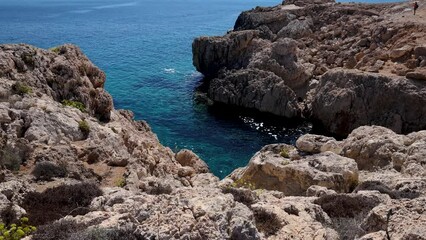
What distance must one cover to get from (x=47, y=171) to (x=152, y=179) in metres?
4.18

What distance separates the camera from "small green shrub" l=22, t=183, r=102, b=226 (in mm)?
11227

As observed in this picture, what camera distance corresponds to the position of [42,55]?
25.8 metres

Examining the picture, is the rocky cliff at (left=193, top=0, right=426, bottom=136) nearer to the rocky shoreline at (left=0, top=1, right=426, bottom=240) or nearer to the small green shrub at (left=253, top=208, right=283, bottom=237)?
the rocky shoreline at (left=0, top=1, right=426, bottom=240)

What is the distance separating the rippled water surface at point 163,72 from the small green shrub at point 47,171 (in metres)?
22.1

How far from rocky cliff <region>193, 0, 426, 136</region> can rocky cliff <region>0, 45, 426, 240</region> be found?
78.2ft

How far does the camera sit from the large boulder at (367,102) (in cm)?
4409

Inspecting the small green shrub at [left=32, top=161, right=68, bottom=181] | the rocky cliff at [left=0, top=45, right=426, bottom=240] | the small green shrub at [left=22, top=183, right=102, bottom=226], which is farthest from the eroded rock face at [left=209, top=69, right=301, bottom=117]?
the small green shrub at [left=22, top=183, right=102, bottom=226]

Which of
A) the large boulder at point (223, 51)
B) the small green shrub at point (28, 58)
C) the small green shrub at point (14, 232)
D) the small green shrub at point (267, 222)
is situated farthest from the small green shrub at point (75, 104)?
the large boulder at point (223, 51)

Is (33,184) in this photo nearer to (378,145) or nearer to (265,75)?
(378,145)

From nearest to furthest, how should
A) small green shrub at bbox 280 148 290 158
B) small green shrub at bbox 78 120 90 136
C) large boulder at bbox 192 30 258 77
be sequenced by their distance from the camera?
small green shrub at bbox 78 120 90 136
small green shrub at bbox 280 148 290 158
large boulder at bbox 192 30 258 77

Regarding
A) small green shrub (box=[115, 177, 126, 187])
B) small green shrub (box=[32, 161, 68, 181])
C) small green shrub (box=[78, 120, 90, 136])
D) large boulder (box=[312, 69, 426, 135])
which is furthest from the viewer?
large boulder (box=[312, 69, 426, 135])

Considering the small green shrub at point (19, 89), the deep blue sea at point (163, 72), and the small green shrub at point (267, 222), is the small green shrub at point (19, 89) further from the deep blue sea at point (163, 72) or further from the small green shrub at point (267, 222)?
the deep blue sea at point (163, 72)

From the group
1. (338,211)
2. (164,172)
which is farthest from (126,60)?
(338,211)

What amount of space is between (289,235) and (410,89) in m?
39.7
